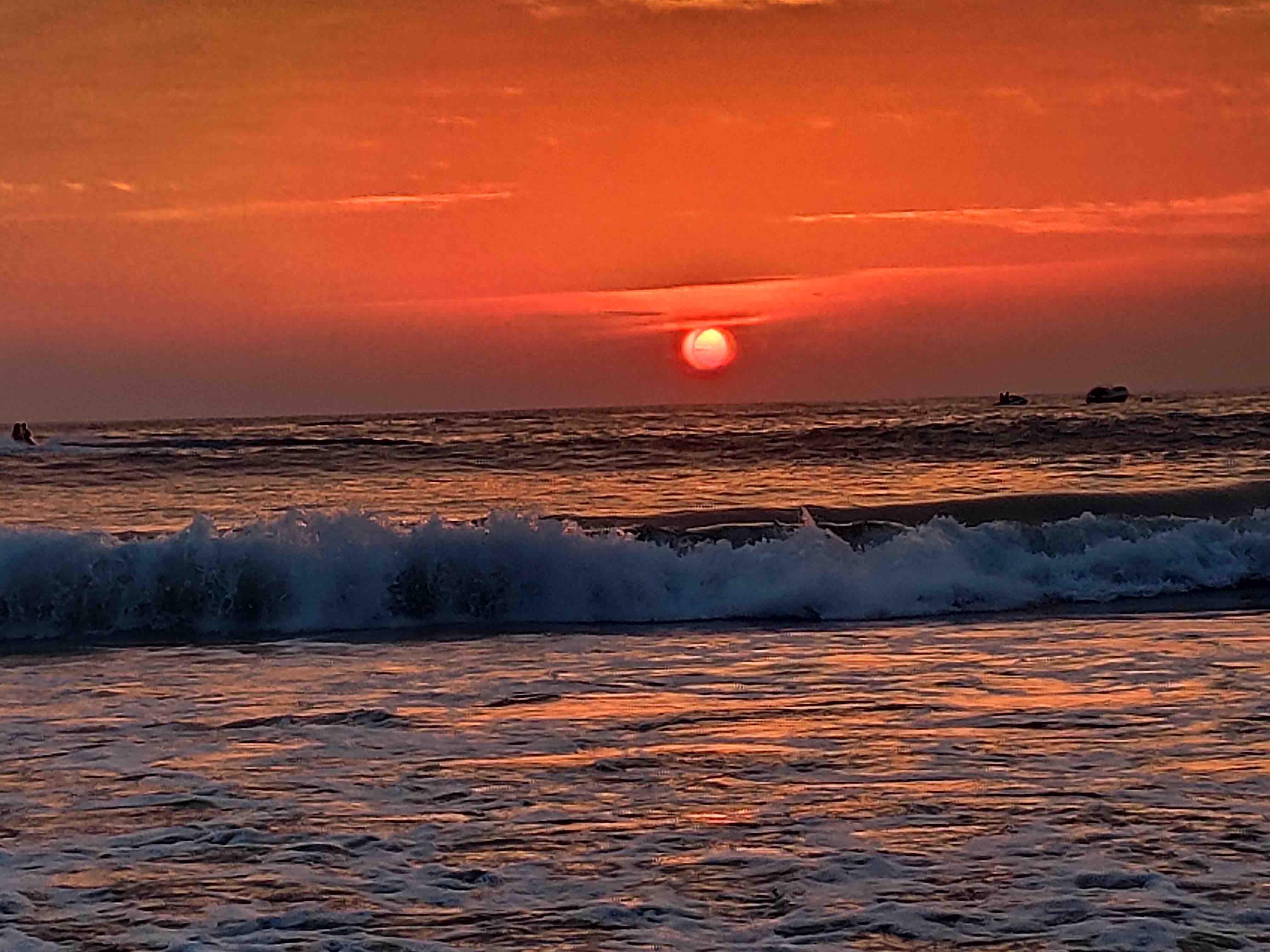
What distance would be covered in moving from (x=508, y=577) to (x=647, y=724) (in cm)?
653

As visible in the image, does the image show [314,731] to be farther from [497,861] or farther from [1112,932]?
[1112,932]

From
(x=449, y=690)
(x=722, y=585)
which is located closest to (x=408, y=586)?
(x=722, y=585)

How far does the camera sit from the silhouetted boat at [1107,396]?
237 feet

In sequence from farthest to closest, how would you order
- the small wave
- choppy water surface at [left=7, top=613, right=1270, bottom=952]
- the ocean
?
the small wave
the ocean
choppy water surface at [left=7, top=613, right=1270, bottom=952]

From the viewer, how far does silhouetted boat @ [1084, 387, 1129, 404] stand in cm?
7238

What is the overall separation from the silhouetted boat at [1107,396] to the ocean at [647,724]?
52.1 metres

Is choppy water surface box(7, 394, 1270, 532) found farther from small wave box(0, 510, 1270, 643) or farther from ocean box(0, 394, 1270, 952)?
small wave box(0, 510, 1270, 643)

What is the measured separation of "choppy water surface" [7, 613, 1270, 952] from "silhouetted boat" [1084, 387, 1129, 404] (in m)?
64.7

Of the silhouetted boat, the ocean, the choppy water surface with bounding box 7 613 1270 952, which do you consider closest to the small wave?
the ocean

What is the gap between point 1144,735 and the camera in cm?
741

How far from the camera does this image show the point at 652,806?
636 centimetres

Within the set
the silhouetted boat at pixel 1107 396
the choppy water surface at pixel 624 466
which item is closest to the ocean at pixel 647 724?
the choppy water surface at pixel 624 466

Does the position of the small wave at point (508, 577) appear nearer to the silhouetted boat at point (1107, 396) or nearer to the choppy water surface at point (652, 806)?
the choppy water surface at point (652, 806)

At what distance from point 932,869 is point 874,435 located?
33.5 metres
